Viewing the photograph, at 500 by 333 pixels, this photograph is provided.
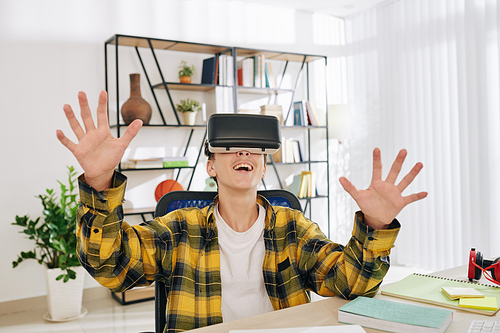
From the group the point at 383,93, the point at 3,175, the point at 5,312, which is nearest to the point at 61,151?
the point at 3,175

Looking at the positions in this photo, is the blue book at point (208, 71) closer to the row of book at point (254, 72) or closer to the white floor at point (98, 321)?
the row of book at point (254, 72)

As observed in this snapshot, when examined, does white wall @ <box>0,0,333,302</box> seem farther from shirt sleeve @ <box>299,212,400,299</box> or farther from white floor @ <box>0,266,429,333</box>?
shirt sleeve @ <box>299,212,400,299</box>

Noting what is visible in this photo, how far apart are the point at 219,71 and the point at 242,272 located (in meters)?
2.86

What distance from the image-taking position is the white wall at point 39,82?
3389 millimetres

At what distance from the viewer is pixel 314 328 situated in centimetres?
106

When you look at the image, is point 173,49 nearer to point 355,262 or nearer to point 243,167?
point 243,167

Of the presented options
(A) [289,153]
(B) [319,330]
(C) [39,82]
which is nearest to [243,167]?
(B) [319,330]

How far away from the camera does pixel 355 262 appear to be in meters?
1.25

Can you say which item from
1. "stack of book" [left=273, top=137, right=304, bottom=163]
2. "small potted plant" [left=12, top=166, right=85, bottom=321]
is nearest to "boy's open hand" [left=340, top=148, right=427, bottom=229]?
"small potted plant" [left=12, top=166, right=85, bottom=321]

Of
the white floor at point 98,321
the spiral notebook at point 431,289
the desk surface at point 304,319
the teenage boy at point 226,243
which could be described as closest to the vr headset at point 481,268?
the spiral notebook at point 431,289

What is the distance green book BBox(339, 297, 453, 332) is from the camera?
102cm

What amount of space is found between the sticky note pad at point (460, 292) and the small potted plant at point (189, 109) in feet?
9.65

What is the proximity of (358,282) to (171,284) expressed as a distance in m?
0.59

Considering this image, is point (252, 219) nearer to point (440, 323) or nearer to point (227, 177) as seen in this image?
point (227, 177)
